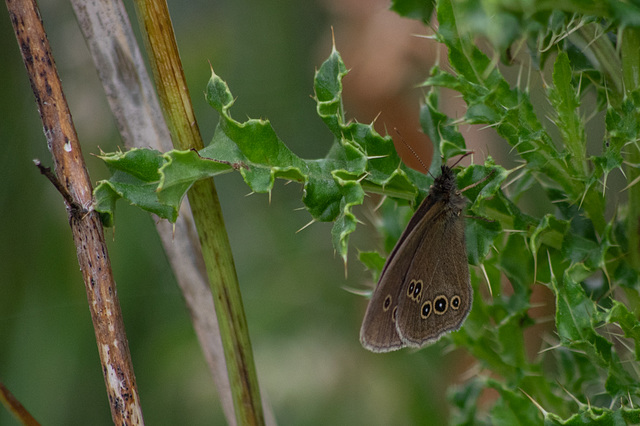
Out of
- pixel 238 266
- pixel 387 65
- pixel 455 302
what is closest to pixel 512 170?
pixel 455 302

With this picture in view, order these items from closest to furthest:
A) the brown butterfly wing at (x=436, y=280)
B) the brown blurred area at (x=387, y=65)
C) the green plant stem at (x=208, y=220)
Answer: the green plant stem at (x=208, y=220) < the brown butterfly wing at (x=436, y=280) < the brown blurred area at (x=387, y=65)

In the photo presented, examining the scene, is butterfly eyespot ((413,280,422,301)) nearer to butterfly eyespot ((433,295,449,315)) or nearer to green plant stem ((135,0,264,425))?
butterfly eyespot ((433,295,449,315))

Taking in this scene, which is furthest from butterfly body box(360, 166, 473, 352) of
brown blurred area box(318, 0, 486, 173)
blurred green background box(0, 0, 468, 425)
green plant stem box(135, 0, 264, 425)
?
brown blurred area box(318, 0, 486, 173)

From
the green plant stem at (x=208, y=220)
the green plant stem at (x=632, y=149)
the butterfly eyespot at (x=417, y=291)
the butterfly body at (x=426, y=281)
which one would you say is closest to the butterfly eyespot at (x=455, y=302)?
the butterfly body at (x=426, y=281)

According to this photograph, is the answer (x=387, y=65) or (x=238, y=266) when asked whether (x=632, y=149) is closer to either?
(x=387, y=65)

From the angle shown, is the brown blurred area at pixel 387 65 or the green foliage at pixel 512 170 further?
the brown blurred area at pixel 387 65

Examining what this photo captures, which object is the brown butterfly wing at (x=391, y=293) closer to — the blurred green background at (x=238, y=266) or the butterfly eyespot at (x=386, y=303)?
the butterfly eyespot at (x=386, y=303)
